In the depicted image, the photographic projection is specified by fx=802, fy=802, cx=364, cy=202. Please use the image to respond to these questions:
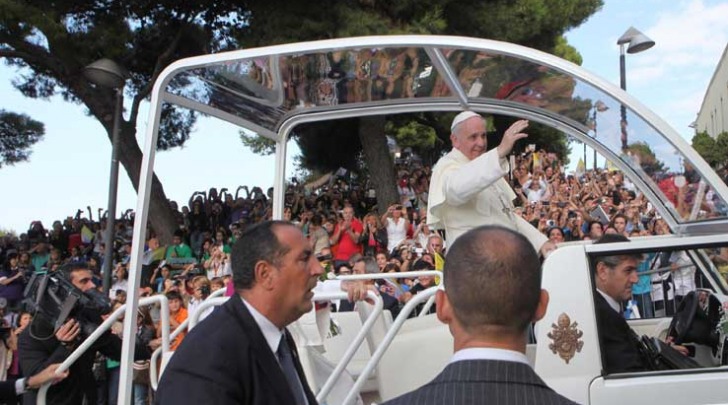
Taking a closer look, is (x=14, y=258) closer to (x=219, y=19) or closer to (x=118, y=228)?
(x=118, y=228)

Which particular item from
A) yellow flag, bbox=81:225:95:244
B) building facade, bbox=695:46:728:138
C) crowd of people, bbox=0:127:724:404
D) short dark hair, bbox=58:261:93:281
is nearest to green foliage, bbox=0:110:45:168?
crowd of people, bbox=0:127:724:404

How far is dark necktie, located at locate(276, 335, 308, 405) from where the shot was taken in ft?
9.37

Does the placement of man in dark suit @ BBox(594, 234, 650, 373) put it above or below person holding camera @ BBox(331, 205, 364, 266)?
below

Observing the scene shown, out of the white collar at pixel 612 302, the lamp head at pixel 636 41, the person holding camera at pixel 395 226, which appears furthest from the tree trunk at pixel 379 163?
the white collar at pixel 612 302

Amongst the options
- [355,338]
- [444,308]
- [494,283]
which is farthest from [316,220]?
[494,283]

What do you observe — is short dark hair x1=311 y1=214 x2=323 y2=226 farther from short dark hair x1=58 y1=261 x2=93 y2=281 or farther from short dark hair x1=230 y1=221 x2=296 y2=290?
short dark hair x1=230 y1=221 x2=296 y2=290

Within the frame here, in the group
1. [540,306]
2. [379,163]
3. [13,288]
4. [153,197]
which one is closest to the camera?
[540,306]

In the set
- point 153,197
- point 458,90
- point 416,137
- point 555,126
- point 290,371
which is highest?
point 416,137

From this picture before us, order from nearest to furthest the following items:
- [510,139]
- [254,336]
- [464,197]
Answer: [254,336], [510,139], [464,197]

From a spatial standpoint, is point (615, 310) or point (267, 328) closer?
point (267, 328)

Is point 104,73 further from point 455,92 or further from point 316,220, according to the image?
point 455,92

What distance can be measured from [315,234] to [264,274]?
10102 mm

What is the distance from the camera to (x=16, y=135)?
71.4 feet

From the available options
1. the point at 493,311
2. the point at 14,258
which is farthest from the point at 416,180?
the point at 493,311
